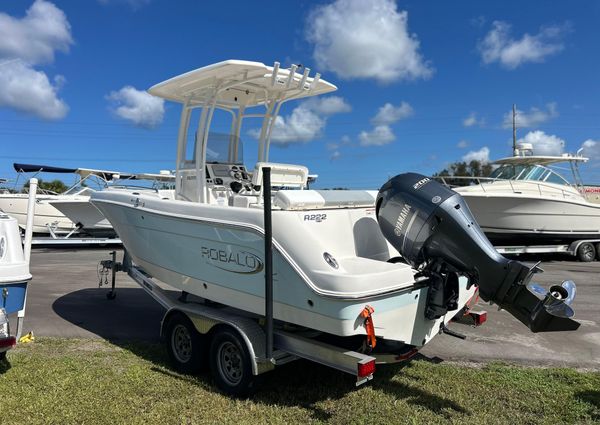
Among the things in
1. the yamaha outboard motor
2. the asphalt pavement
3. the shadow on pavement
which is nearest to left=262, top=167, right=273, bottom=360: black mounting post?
the yamaha outboard motor

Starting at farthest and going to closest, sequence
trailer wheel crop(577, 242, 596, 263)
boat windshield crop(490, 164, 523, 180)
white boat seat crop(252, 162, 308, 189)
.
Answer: boat windshield crop(490, 164, 523, 180) < trailer wheel crop(577, 242, 596, 263) < white boat seat crop(252, 162, 308, 189)

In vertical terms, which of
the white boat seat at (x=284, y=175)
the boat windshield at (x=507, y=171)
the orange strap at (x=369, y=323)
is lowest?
the orange strap at (x=369, y=323)

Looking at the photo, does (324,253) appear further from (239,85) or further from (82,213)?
(82,213)

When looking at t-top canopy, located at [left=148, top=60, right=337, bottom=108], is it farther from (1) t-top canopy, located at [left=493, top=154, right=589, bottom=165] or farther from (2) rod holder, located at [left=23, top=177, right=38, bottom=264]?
(1) t-top canopy, located at [left=493, top=154, right=589, bottom=165]

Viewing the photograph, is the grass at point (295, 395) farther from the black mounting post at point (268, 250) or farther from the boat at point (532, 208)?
the boat at point (532, 208)

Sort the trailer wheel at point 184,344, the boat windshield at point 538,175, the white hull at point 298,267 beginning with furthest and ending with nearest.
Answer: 1. the boat windshield at point 538,175
2. the trailer wheel at point 184,344
3. the white hull at point 298,267

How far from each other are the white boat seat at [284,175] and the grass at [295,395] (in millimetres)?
1932

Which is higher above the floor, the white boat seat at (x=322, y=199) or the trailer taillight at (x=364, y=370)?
the white boat seat at (x=322, y=199)

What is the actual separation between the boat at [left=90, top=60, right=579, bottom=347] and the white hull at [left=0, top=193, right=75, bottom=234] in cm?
1261

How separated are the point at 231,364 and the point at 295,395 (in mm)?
604

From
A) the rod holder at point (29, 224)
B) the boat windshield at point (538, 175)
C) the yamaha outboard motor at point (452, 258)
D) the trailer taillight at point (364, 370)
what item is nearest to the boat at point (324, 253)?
the yamaha outboard motor at point (452, 258)

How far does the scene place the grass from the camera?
3529mm

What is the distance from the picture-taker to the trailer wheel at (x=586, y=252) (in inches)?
491

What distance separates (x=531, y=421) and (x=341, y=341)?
61.6 inches
